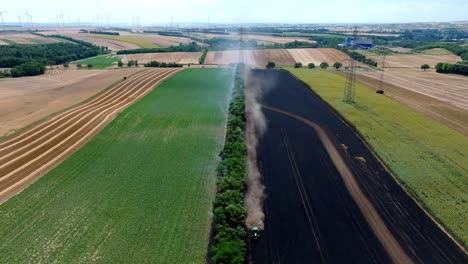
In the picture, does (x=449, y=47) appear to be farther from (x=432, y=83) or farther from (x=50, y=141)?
(x=50, y=141)

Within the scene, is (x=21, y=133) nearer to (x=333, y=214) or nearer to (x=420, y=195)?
(x=333, y=214)

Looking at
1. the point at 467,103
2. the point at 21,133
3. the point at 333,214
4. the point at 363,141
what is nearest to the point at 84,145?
the point at 21,133

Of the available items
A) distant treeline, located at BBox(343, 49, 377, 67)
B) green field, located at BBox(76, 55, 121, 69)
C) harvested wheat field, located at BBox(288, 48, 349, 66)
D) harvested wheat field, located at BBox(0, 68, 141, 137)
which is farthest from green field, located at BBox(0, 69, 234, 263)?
harvested wheat field, located at BBox(288, 48, 349, 66)

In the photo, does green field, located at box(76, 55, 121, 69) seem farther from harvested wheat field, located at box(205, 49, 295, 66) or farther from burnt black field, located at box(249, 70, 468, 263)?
burnt black field, located at box(249, 70, 468, 263)

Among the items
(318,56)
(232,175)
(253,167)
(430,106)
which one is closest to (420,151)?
(253,167)

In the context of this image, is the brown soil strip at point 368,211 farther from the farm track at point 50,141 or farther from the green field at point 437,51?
the green field at point 437,51

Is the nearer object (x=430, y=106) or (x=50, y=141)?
(x=50, y=141)
